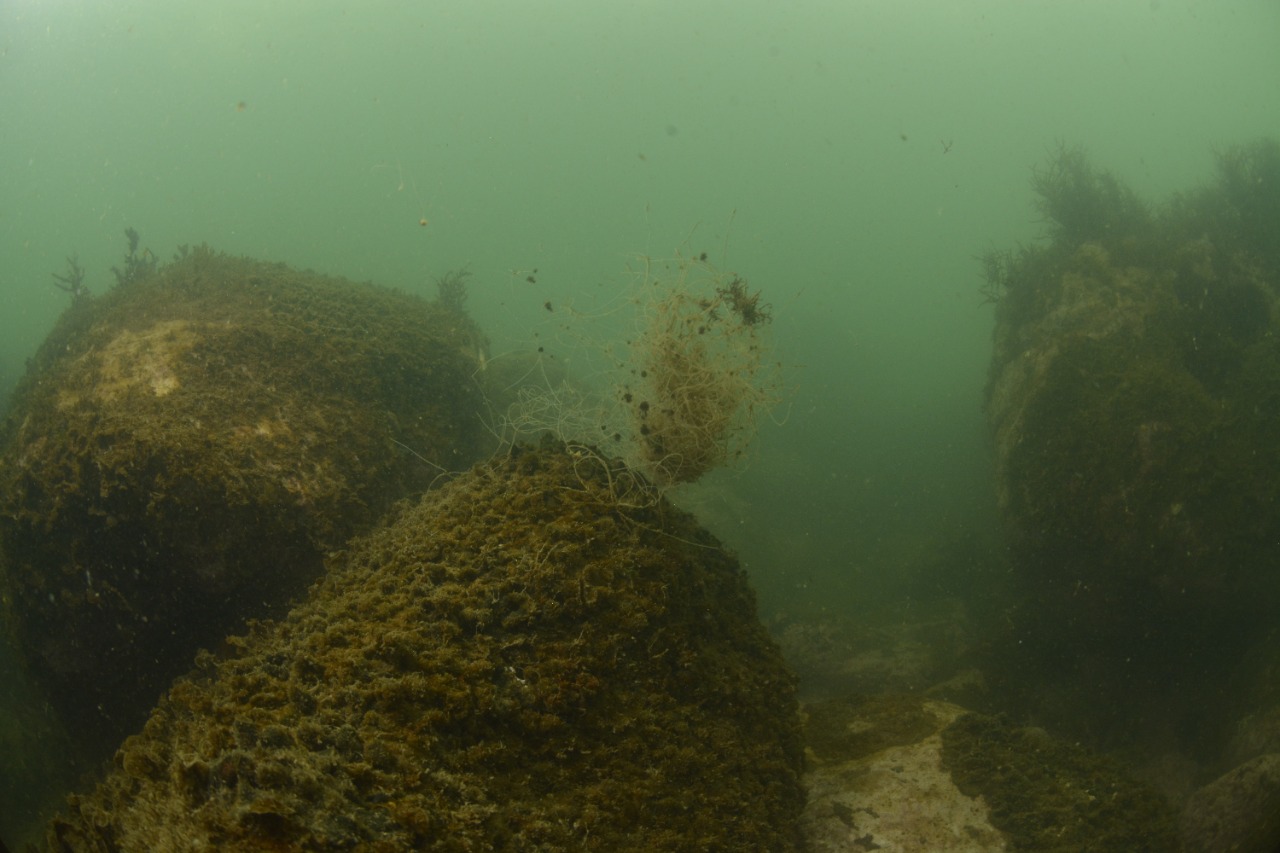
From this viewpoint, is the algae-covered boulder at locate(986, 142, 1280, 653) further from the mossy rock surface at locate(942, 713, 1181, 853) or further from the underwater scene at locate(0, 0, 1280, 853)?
the mossy rock surface at locate(942, 713, 1181, 853)

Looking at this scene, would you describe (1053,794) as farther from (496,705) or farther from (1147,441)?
(1147,441)

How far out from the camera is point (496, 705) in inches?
97.4

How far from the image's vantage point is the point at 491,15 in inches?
3866

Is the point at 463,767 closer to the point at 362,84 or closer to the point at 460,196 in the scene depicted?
the point at 460,196

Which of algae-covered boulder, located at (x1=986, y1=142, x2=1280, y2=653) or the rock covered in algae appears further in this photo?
algae-covered boulder, located at (x1=986, y1=142, x2=1280, y2=653)

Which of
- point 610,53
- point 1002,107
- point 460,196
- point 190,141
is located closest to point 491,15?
point 610,53

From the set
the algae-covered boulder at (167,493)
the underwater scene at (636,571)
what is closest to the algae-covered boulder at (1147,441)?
the underwater scene at (636,571)

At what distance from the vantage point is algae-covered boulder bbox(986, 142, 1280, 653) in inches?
250

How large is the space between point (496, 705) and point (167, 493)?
350cm

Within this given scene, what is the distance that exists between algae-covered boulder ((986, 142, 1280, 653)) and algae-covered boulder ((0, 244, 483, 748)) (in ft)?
24.8

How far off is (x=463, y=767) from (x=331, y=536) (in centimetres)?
306

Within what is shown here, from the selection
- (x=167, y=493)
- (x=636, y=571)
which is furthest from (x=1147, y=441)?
(x=167, y=493)

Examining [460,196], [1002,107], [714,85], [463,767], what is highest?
[1002,107]

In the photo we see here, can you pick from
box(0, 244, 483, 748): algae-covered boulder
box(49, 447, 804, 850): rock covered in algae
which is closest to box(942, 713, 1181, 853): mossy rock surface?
box(49, 447, 804, 850): rock covered in algae
